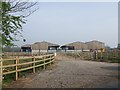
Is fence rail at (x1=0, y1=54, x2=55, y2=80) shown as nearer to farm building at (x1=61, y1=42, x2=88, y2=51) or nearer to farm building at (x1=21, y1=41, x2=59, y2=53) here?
farm building at (x1=21, y1=41, x2=59, y2=53)

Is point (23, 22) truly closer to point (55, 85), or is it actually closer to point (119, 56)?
point (55, 85)

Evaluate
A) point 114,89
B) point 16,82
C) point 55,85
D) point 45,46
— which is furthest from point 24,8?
point 45,46

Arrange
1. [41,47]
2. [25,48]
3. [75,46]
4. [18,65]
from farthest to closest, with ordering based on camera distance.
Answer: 1. [75,46]
2. [41,47]
3. [25,48]
4. [18,65]

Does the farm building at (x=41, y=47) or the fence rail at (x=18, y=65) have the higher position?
the farm building at (x=41, y=47)

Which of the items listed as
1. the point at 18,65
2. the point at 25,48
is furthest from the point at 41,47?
the point at 18,65

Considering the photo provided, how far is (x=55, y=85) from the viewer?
437 inches

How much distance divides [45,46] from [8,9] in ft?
269

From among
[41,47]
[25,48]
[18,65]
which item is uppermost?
[41,47]

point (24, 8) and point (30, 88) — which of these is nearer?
point (30, 88)

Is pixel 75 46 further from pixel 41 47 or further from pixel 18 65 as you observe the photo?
pixel 18 65

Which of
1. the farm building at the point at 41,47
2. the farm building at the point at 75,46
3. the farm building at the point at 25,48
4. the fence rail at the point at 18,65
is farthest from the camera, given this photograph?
the farm building at the point at 75,46

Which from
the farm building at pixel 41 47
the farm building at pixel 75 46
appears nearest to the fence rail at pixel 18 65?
the farm building at pixel 41 47

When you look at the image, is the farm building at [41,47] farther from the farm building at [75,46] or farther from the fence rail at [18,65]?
the fence rail at [18,65]

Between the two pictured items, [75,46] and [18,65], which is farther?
[75,46]
